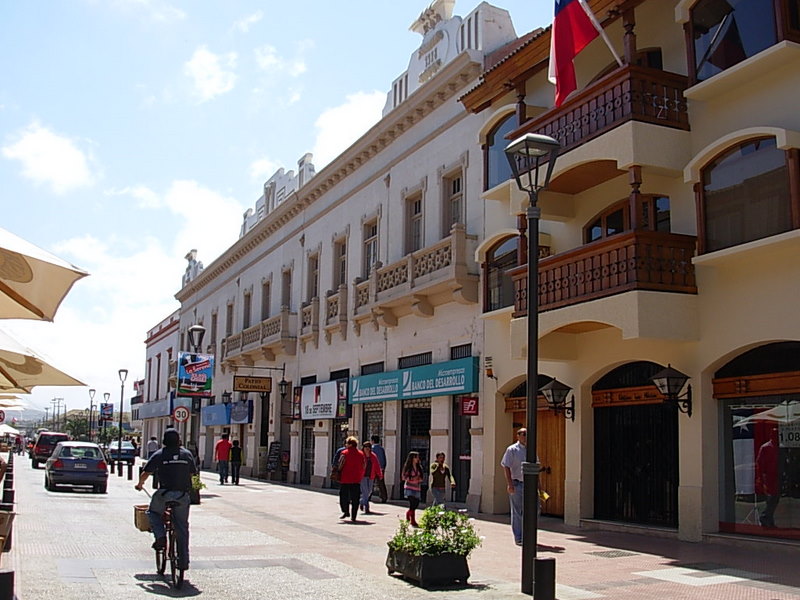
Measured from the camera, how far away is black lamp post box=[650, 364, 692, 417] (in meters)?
14.2

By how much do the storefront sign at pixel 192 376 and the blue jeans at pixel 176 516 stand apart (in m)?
19.9

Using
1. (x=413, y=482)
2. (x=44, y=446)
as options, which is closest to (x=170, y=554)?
Answer: (x=413, y=482)

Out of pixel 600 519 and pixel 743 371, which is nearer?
pixel 743 371

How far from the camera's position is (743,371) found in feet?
46.1

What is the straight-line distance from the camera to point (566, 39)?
50.9 feet

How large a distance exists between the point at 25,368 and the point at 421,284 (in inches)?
507

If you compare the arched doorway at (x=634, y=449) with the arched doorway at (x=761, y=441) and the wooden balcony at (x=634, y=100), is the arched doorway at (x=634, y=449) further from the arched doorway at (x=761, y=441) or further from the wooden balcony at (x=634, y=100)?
the wooden balcony at (x=634, y=100)

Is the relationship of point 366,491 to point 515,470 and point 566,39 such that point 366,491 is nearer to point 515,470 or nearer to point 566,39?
point 515,470

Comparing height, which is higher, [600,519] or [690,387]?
[690,387]

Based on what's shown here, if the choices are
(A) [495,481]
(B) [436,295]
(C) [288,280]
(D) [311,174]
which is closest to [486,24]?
(B) [436,295]

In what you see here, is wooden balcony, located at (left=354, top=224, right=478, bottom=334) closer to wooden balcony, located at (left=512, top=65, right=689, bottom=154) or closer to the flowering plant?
wooden balcony, located at (left=512, top=65, right=689, bottom=154)

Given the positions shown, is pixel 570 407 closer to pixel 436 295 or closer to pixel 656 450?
pixel 656 450

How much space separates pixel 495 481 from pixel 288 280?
1835cm

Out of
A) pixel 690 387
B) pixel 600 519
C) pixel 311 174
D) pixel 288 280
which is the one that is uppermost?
pixel 311 174
